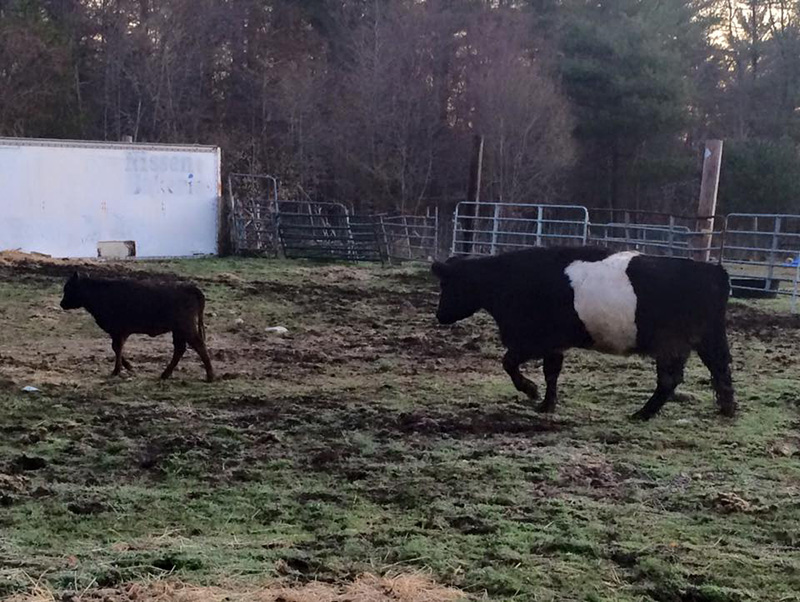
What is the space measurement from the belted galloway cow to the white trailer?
46.8ft

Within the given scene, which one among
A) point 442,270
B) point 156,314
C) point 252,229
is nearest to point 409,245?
point 252,229

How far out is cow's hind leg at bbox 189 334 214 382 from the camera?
7840 millimetres

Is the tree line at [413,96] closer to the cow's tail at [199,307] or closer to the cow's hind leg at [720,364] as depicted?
the cow's tail at [199,307]

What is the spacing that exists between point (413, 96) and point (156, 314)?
81.4ft

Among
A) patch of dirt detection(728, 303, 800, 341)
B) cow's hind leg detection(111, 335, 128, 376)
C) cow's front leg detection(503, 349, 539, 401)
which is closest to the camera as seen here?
cow's front leg detection(503, 349, 539, 401)

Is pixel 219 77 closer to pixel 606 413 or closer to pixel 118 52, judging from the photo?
pixel 118 52

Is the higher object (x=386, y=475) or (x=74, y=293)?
(x=74, y=293)

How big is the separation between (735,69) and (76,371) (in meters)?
35.8

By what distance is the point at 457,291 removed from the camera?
7992mm

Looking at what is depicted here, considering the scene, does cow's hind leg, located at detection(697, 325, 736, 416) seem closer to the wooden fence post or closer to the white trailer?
the wooden fence post

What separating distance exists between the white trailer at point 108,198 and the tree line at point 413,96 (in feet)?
25.7

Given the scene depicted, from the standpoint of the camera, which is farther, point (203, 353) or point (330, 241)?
point (330, 241)

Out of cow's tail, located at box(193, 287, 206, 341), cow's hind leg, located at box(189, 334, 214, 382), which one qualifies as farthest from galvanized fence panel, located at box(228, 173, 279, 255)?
cow's hind leg, located at box(189, 334, 214, 382)

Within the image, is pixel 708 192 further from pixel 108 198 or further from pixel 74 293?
pixel 108 198
